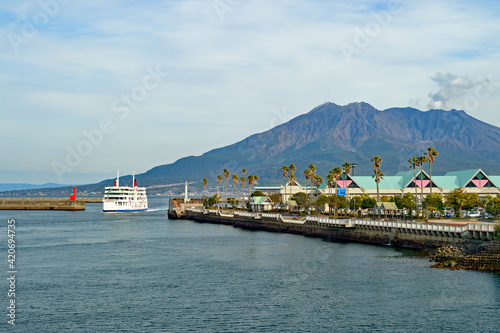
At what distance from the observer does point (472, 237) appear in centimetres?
6322

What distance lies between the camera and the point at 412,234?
239 feet

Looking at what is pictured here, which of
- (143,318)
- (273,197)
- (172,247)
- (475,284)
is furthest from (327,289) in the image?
(273,197)

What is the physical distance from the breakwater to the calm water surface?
3.58 metres

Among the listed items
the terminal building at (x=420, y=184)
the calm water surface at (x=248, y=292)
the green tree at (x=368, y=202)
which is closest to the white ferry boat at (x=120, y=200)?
the terminal building at (x=420, y=184)

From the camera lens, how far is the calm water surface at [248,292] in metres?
37.6

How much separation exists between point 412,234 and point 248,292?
3458 centimetres

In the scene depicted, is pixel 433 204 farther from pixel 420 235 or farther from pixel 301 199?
pixel 301 199

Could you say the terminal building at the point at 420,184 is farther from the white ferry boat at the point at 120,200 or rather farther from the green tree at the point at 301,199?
the white ferry boat at the point at 120,200

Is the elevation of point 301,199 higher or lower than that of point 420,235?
higher

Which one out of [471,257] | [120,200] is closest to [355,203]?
[471,257]

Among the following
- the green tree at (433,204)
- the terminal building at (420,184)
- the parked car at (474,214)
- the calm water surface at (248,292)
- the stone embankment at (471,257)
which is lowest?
the calm water surface at (248,292)

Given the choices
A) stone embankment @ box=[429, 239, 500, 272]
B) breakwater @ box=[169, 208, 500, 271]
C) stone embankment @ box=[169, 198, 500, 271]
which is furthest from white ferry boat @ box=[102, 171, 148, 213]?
stone embankment @ box=[429, 239, 500, 272]

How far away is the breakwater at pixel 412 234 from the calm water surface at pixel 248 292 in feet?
11.7

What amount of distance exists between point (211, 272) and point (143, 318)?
60.8ft
